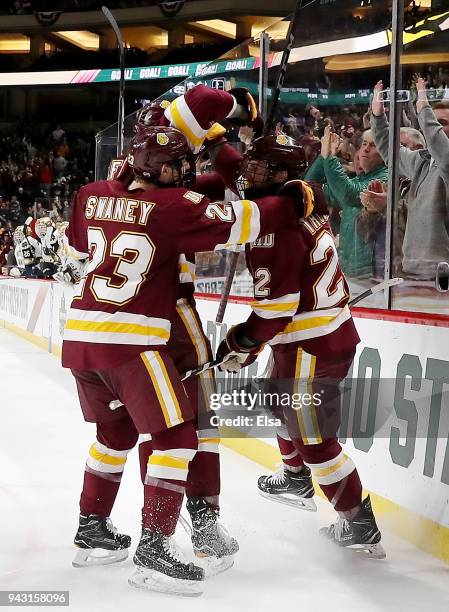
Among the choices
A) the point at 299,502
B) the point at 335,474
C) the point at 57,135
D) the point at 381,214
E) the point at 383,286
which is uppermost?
the point at 57,135

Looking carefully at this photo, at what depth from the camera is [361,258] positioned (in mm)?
3688

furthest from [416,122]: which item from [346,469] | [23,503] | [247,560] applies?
[23,503]

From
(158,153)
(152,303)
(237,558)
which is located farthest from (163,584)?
(158,153)

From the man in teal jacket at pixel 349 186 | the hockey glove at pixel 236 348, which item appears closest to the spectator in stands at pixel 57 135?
the man in teal jacket at pixel 349 186

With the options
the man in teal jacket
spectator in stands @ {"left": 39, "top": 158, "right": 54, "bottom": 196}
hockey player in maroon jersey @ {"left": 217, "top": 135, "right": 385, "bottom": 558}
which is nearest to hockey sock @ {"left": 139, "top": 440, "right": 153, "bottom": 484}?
hockey player in maroon jersey @ {"left": 217, "top": 135, "right": 385, "bottom": 558}

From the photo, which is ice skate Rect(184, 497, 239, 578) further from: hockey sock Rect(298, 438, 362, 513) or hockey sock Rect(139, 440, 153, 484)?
hockey sock Rect(298, 438, 362, 513)

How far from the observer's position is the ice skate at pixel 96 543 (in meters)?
2.44

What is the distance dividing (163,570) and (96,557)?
1.03ft

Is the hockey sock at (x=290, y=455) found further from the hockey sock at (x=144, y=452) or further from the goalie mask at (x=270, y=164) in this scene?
the goalie mask at (x=270, y=164)

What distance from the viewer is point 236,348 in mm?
2547

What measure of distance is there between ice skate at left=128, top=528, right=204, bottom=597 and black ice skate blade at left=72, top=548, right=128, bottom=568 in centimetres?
21

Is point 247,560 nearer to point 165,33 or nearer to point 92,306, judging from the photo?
point 92,306

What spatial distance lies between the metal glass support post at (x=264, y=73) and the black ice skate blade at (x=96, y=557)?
280cm

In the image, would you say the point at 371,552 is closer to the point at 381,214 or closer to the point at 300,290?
the point at 300,290
